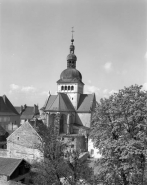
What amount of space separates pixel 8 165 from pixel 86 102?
2640 centimetres

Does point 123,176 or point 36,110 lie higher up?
point 36,110

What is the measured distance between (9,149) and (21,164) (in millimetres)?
9475

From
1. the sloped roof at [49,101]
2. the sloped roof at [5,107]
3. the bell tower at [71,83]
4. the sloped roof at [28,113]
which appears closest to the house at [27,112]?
the sloped roof at [28,113]

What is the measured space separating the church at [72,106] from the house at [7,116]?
30.1 feet

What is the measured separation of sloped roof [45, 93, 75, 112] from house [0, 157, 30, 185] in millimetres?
18979

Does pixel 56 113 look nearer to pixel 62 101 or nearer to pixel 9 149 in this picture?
pixel 62 101

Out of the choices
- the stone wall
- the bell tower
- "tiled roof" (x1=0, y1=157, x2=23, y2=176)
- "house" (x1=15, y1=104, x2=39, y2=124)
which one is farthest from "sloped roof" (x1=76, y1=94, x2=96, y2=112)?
"house" (x1=15, y1=104, x2=39, y2=124)

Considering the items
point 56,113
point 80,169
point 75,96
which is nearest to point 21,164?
point 80,169

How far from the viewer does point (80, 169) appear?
49.8 ft

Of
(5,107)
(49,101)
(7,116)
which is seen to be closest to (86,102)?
(49,101)

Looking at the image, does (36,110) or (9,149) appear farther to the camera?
(36,110)

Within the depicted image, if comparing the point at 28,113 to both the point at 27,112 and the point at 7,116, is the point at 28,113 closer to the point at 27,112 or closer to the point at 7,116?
the point at 27,112

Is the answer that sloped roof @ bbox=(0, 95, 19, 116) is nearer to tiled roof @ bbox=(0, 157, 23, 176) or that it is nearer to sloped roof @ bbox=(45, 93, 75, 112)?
sloped roof @ bbox=(45, 93, 75, 112)

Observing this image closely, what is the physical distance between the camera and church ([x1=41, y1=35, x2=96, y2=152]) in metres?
39.8
